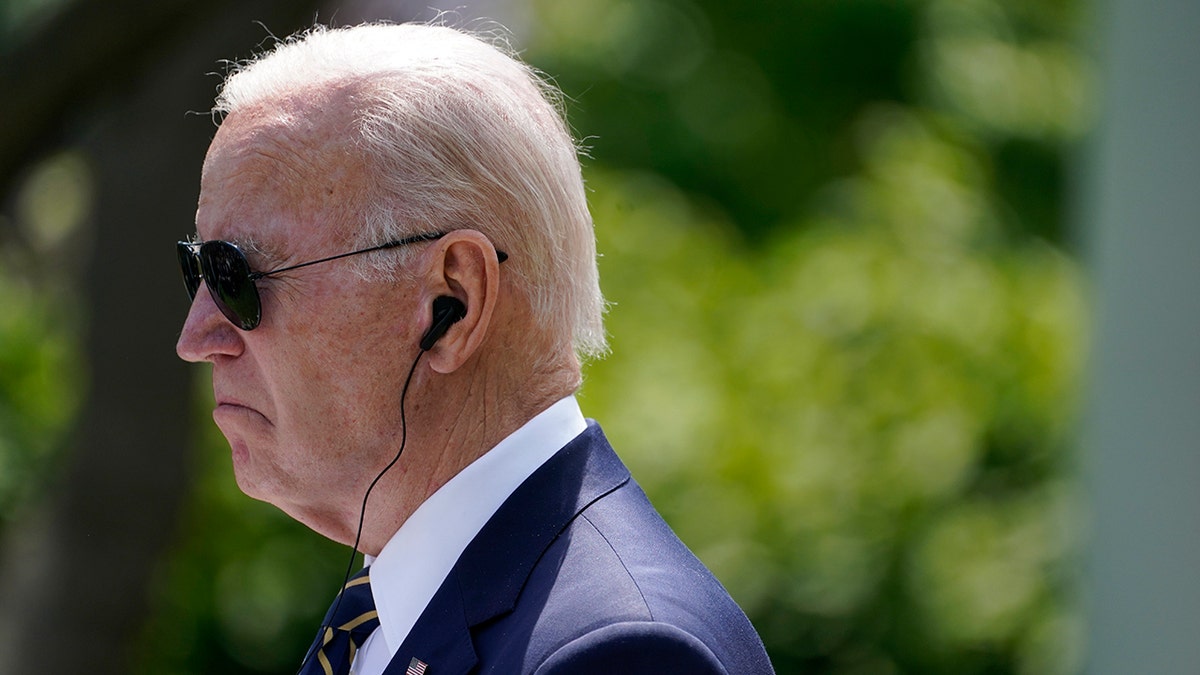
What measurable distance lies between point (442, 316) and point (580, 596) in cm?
47

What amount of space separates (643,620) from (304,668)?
2.62 ft

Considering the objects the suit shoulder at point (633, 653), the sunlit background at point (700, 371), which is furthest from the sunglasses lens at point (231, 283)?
the sunlit background at point (700, 371)

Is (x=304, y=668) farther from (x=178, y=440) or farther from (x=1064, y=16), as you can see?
(x=1064, y=16)

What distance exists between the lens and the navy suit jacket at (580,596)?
1590mm

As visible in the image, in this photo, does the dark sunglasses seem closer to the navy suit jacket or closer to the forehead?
the forehead

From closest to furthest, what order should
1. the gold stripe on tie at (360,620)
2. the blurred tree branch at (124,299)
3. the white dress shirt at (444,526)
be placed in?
1. the white dress shirt at (444,526)
2. the gold stripe on tie at (360,620)
3. the blurred tree branch at (124,299)

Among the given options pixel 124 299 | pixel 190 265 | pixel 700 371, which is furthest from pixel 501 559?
pixel 700 371

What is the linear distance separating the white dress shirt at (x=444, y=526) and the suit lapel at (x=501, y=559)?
36 mm

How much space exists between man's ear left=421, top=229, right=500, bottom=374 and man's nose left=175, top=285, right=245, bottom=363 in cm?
33

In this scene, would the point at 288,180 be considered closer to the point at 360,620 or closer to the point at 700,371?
the point at 360,620

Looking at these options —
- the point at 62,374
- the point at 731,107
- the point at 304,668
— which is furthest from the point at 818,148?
the point at 304,668

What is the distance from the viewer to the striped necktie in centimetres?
205

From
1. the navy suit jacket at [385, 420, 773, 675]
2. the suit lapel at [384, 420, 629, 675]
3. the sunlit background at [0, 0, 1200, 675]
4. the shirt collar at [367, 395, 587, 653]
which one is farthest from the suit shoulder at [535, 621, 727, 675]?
the sunlit background at [0, 0, 1200, 675]

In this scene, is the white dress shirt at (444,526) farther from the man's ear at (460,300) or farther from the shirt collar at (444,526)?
the man's ear at (460,300)
